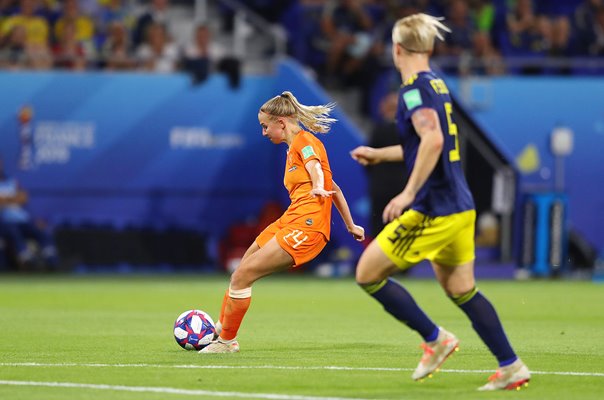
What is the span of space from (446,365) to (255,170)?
18536 millimetres

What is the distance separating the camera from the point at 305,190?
1156 centimetres

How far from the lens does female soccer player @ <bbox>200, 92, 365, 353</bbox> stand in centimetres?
1136

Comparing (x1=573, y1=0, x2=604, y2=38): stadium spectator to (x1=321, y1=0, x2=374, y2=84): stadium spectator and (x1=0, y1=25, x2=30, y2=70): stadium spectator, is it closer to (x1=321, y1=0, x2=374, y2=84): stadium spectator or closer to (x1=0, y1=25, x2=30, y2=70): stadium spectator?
(x1=321, y1=0, x2=374, y2=84): stadium spectator

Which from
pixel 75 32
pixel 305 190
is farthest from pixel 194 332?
pixel 75 32

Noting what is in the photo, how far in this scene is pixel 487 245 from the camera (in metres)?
27.1

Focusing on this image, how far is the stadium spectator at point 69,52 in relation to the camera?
2706 centimetres

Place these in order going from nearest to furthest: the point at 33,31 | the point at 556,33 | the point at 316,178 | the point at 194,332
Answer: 1. the point at 316,178
2. the point at 194,332
3. the point at 33,31
4. the point at 556,33

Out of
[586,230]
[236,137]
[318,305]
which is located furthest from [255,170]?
[318,305]

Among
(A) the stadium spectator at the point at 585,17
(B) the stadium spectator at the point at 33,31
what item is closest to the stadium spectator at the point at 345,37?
(A) the stadium spectator at the point at 585,17

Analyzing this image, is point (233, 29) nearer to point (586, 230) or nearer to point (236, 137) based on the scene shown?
point (236, 137)

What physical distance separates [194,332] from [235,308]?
486mm

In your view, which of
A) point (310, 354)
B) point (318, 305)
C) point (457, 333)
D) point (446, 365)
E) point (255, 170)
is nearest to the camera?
point (446, 365)

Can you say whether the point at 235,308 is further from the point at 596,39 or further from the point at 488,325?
the point at 596,39

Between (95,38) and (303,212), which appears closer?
(303,212)
